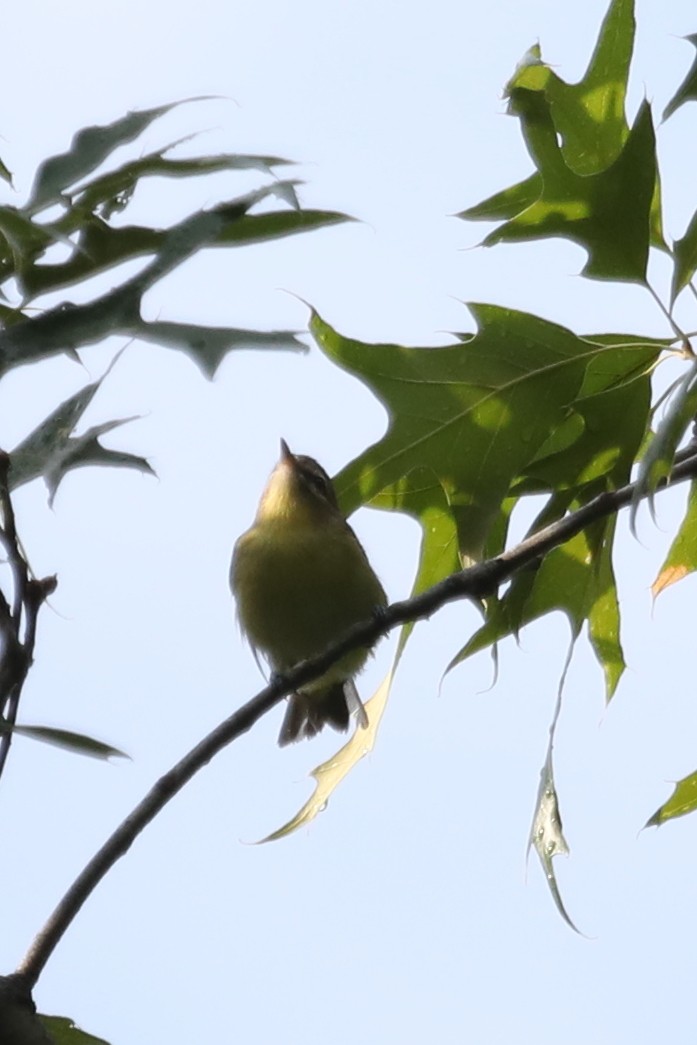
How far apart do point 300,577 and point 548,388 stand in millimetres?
1935

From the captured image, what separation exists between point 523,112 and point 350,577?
A: 220 cm

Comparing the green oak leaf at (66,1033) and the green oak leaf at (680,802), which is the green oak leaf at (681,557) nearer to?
the green oak leaf at (680,802)

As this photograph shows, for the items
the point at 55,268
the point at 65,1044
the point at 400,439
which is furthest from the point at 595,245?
the point at 65,1044

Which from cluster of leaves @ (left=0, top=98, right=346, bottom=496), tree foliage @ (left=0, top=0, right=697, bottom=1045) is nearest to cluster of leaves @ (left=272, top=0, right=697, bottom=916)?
tree foliage @ (left=0, top=0, right=697, bottom=1045)

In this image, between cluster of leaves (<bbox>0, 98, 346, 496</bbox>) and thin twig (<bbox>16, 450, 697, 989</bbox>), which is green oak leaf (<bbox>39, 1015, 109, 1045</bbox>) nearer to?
thin twig (<bbox>16, 450, 697, 989</bbox>)

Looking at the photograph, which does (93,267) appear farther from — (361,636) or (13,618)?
(361,636)

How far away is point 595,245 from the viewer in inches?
140

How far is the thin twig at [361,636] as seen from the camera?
Result: 236cm

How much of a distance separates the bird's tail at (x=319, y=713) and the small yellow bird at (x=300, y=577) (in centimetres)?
37

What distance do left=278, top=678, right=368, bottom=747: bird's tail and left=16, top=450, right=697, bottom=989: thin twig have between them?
2.64 metres

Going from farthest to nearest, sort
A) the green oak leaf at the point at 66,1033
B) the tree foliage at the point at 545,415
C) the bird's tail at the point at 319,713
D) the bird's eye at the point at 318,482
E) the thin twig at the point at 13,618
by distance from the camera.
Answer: the bird's tail at the point at 319,713, the bird's eye at the point at 318,482, the tree foliage at the point at 545,415, the green oak leaf at the point at 66,1033, the thin twig at the point at 13,618

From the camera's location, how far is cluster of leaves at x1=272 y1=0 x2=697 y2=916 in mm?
3553

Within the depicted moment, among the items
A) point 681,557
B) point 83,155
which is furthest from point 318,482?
point 83,155

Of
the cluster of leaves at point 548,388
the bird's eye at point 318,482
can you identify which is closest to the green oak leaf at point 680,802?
the cluster of leaves at point 548,388
